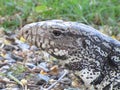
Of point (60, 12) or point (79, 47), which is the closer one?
point (79, 47)

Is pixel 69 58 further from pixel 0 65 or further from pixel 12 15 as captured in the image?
pixel 12 15

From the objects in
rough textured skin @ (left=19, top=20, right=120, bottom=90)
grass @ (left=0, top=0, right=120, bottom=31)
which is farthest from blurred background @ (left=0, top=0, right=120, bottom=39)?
rough textured skin @ (left=19, top=20, right=120, bottom=90)

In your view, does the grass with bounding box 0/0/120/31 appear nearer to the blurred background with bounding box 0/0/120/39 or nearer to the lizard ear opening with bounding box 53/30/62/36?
the blurred background with bounding box 0/0/120/39

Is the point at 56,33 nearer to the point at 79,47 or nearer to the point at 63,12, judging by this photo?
the point at 79,47

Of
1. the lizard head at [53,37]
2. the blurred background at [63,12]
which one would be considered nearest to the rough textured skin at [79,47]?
the lizard head at [53,37]

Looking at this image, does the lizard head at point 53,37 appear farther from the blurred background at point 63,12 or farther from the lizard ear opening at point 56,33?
the blurred background at point 63,12

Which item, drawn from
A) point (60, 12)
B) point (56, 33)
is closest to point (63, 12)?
point (60, 12)

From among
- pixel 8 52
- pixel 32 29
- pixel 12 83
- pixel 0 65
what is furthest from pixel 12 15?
pixel 32 29
